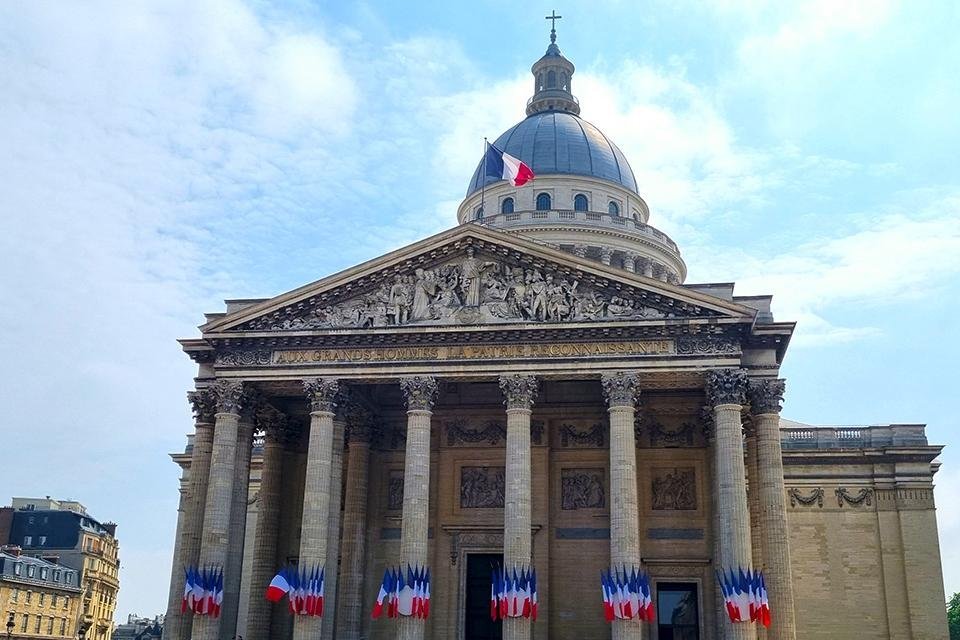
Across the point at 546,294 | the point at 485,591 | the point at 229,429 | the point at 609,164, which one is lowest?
the point at 485,591

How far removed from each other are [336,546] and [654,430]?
45.0 ft

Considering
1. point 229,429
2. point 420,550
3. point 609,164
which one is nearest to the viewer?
point 420,550

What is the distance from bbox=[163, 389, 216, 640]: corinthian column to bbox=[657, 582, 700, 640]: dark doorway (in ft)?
59.1

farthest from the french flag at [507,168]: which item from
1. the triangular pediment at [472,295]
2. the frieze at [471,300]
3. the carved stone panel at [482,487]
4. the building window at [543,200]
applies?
the building window at [543,200]

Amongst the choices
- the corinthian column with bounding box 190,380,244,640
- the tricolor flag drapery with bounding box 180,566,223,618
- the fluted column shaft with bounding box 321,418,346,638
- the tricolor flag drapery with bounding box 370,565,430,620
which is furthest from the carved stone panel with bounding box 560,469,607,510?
the tricolor flag drapery with bounding box 180,566,223,618

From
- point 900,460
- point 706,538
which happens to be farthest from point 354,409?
point 900,460

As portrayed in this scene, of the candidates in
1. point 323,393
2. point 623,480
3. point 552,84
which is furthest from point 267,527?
point 552,84

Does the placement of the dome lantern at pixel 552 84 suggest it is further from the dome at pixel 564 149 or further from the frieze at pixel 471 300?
the frieze at pixel 471 300

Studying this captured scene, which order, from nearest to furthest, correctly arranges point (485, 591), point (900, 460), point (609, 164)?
point (485, 591)
point (900, 460)
point (609, 164)

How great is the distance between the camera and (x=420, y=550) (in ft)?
114

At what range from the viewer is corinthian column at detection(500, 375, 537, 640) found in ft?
110

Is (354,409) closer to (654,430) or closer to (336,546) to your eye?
(336,546)

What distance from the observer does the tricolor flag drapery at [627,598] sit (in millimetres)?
32094

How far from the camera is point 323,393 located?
37.0 meters
